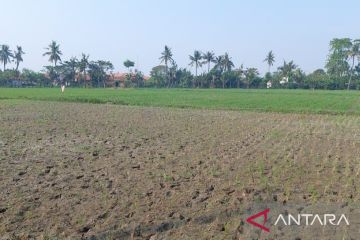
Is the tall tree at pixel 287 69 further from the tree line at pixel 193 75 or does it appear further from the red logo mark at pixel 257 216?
the red logo mark at pixel 257 216

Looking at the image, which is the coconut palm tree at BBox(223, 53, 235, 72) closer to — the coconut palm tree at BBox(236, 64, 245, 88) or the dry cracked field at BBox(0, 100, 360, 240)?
the coconut palm tree at BBox(236, 64, 245, 88)

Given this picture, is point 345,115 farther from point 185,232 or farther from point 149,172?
point 185,232

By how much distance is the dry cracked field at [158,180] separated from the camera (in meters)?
4.29

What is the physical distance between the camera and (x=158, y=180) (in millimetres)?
6258

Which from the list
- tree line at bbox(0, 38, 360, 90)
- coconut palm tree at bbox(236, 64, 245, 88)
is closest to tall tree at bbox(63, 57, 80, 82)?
tree line at bbox(0, 38, 360, 90)

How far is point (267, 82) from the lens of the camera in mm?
78812

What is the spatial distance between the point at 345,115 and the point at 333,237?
721 inches

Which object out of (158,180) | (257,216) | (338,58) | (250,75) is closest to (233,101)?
(158,180)

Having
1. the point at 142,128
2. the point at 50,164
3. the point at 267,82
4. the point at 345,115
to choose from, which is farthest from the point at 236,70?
the point at 50,164

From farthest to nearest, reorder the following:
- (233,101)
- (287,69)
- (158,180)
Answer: (287,69), (233,101), (158,180)

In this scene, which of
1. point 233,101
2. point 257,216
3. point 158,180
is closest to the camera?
point 257,216

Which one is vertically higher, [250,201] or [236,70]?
[236,70]

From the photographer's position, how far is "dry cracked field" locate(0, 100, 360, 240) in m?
4.29

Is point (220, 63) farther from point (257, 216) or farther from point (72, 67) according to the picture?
point (257, 216)
